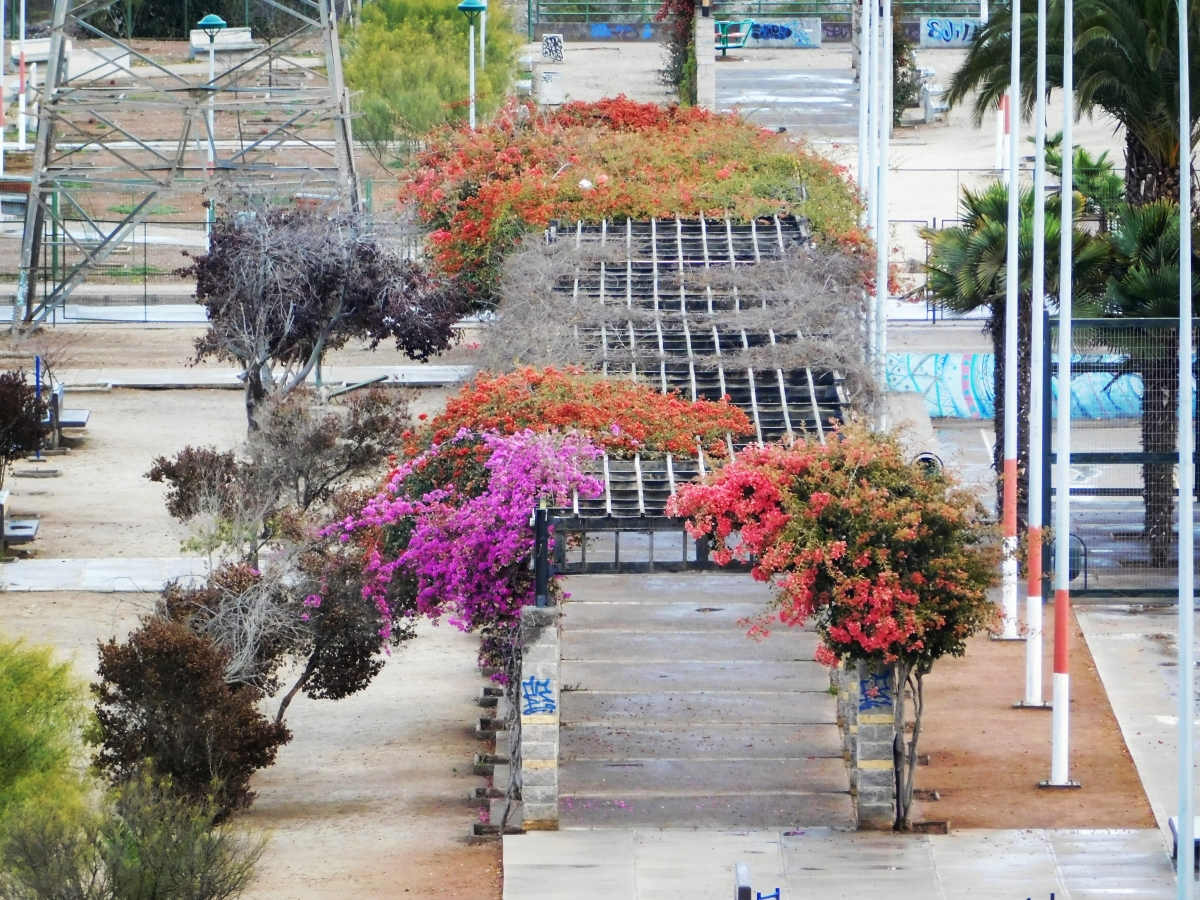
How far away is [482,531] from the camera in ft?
67.5

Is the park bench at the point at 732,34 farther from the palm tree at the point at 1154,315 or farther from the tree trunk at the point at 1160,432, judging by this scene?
the tree trunk at the point at 1160,432

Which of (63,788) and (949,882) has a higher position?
(63,788)

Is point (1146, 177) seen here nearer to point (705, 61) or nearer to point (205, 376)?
point (205, 376)

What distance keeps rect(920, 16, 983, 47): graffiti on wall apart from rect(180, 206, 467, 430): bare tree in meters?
36.8

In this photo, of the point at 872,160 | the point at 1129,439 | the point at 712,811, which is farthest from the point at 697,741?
the point at 872,160

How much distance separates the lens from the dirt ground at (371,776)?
63.7 ft

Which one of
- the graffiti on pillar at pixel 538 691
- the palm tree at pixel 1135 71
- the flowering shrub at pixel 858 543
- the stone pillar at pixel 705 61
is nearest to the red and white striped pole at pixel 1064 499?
the flowering shrub at pixel 858 543

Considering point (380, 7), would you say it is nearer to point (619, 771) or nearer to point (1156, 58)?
point (1156, 58)

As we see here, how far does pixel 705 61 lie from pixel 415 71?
10.1 m

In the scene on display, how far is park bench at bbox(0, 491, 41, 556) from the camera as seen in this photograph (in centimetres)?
3140

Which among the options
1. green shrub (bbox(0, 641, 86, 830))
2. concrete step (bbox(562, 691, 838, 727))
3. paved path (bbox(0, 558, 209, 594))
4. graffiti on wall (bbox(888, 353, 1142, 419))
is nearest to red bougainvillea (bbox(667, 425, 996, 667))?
concrete step (bbox(562, 691, 838, 727))

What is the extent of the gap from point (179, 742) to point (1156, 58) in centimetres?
1697

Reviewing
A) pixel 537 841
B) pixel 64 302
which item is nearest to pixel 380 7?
pixel 64 302

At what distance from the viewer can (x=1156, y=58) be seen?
101 feet
